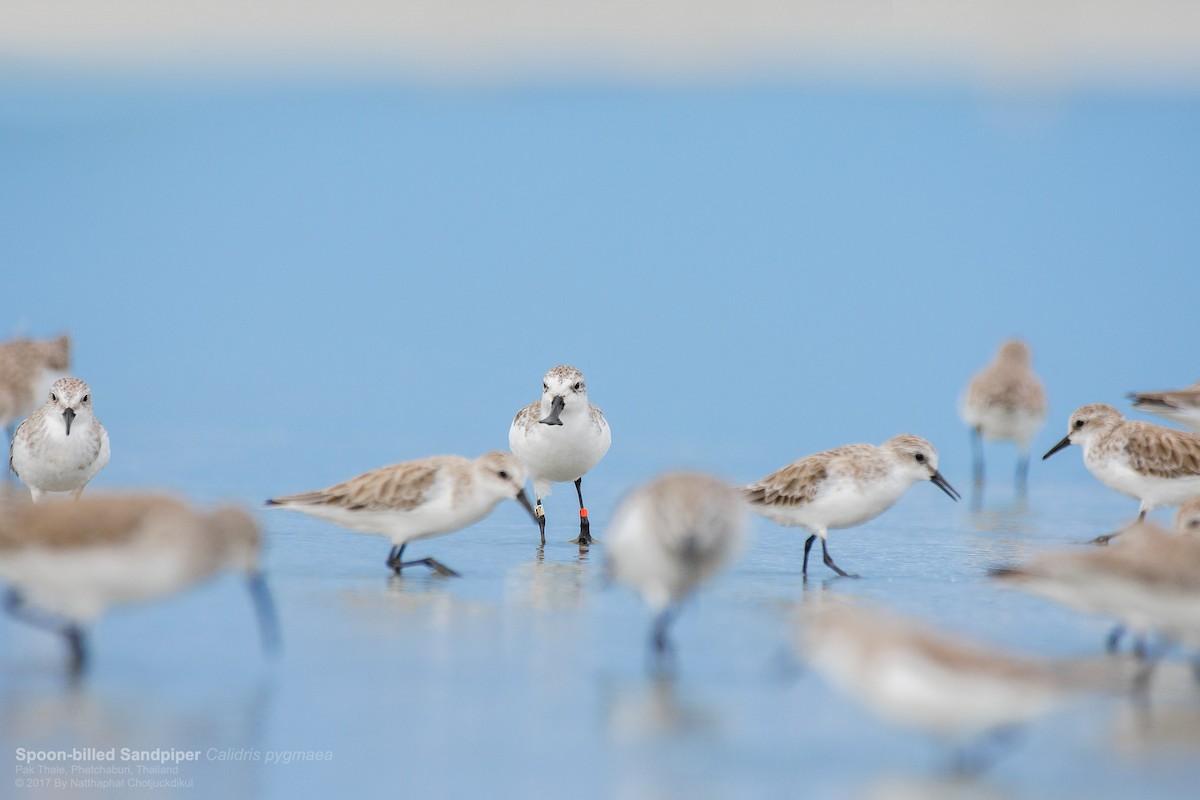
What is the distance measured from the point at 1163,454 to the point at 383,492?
538 cm

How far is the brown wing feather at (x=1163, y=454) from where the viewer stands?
10.2 metres

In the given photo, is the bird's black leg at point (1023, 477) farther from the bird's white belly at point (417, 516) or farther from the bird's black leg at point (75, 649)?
the bird's black leg at point (75, 649)

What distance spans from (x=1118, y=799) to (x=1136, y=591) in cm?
114

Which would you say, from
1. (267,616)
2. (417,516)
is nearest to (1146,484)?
(417,516)

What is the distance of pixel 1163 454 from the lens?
10.2m

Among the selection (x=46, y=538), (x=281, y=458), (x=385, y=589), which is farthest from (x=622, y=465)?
(x=46, y=538)

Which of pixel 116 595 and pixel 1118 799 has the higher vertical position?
pixel 116 595

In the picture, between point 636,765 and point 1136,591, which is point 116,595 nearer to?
point 636,765

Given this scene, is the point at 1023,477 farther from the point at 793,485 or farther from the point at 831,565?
the point at 793,485

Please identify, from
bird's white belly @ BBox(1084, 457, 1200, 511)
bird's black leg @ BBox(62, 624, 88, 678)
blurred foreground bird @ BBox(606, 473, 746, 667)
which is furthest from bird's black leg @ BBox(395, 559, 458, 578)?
bird's white belly @ BBox(1084, 457, 1200, 511)

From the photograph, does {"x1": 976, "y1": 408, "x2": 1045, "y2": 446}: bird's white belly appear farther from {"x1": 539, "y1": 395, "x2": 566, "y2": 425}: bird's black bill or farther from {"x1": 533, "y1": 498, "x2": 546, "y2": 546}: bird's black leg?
{"x1": 539, "y1": 395, "x2": 566, "y2": 425}: bird's black bill

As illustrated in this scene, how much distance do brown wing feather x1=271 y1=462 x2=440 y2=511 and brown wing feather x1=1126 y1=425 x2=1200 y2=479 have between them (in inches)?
194

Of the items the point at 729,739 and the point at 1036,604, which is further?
the point at 1036,604

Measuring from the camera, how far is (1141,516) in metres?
10.4
